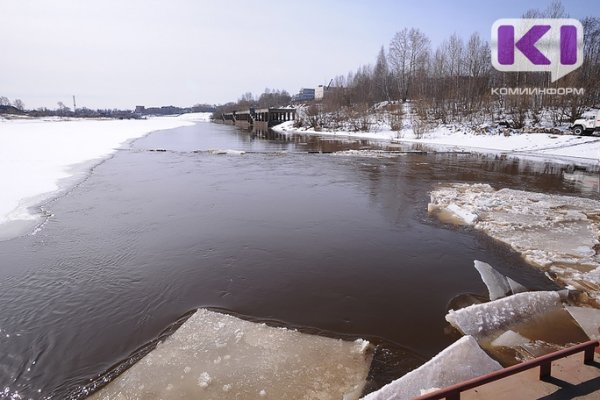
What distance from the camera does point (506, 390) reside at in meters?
2.94

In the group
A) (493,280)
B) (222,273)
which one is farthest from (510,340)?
(222,273)

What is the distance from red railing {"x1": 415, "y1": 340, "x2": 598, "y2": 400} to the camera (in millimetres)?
2678

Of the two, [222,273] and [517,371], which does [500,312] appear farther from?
[222,273]

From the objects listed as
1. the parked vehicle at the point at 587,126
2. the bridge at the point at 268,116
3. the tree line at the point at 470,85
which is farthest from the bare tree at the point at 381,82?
the parked vehicle at the point at 587,126

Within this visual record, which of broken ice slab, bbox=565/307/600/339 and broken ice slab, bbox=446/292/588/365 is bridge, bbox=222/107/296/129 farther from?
broken ice slab, bbox=565/307/600/339

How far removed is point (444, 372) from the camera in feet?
12.1

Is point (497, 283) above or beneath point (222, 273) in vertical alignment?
beneath

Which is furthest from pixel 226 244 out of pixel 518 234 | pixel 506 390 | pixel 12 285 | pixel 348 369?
pixel 518 234

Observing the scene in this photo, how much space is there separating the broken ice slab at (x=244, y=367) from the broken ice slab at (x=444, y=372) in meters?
0.40

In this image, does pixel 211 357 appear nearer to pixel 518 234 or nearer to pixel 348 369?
pixel 348 369

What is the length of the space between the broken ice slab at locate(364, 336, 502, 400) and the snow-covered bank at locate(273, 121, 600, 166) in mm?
23339
